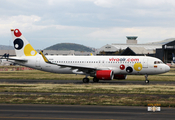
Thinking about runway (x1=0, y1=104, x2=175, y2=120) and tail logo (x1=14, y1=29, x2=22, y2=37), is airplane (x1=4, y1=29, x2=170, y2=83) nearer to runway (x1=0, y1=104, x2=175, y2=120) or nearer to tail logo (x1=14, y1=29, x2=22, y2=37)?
tail logo (x1=14, y1=29, x2=22, y2=37)

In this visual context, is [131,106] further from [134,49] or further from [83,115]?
[134,49]

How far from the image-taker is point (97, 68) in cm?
3916

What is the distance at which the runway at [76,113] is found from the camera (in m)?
14.8

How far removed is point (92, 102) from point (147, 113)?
5253 mm

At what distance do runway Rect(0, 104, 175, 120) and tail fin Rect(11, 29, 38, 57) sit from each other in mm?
24562

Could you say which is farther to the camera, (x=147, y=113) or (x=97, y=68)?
(x=97, y=68)

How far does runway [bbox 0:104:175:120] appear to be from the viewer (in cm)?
1484

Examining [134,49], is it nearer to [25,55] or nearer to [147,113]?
[25,55]

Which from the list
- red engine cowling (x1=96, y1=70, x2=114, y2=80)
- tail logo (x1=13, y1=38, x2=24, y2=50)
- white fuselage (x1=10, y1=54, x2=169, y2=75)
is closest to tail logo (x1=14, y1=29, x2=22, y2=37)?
tail logo (x1=13, y1=38, x2=24, y2=50)

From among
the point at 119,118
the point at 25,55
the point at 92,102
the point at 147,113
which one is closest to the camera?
the point at 119,118

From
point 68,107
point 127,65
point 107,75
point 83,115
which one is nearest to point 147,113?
point 83,115

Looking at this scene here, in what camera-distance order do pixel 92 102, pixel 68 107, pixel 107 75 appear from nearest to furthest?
1. pixel 68 107
2. pixel 92 102
3. pixel 107 75

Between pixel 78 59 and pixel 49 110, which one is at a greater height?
pixel 78 59

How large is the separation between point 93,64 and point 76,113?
81.1 ft
